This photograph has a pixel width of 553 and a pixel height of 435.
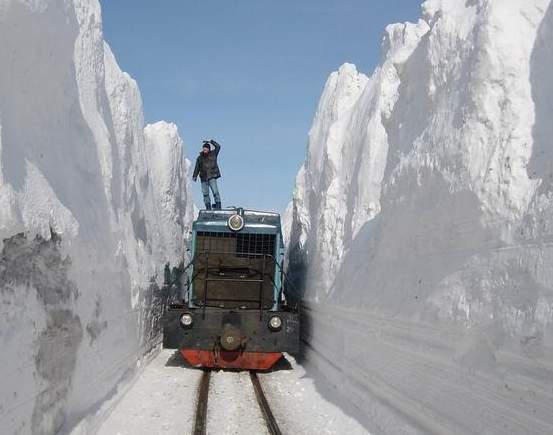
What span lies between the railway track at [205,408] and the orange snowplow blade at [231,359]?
13.0 inches

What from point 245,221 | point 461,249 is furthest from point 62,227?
point 245,221

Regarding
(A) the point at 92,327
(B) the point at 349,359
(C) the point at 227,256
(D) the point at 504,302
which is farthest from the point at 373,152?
(D) the point at 504,302

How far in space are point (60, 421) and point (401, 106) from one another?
6621 millimetres

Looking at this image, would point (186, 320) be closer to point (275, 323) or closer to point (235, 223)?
point (275, 323)

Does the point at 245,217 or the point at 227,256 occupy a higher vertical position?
the point at 245,217

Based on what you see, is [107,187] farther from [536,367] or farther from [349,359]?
[536,367]

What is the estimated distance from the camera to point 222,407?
7707 millimetres

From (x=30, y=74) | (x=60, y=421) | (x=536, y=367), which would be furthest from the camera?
(x=30, y=74)

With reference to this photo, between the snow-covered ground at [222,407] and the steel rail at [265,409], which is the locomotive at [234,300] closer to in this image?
the snow-covered ground at [222,407]

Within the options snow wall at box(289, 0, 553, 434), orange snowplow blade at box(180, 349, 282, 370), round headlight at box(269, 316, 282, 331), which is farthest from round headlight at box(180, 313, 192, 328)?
snow wall at box(289, 0, 553, 434)

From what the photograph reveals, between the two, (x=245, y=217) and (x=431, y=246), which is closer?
(x=431, y=246)

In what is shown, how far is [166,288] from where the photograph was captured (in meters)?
15.3

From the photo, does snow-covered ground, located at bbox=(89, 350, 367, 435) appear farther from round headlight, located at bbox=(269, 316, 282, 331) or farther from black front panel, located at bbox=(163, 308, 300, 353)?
round headlight, located at bbox=(269, 316, 282, 331)

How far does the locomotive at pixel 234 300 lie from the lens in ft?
32.6
